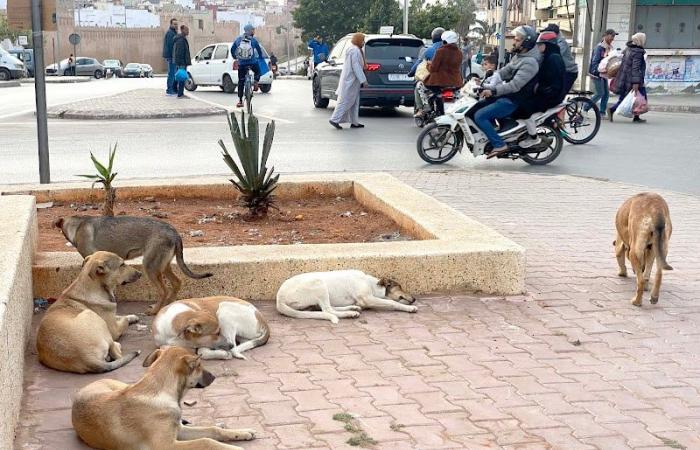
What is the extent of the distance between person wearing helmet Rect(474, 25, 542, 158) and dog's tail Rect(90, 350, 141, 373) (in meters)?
8.24

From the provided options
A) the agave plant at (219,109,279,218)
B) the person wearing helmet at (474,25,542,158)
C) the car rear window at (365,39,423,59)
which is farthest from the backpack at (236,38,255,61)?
the agave plant at (219,109,279,218)

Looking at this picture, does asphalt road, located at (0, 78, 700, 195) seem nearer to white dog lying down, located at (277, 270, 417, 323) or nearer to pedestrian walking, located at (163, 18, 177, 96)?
pedestrian walking, located at (163, 18, 177, 96)

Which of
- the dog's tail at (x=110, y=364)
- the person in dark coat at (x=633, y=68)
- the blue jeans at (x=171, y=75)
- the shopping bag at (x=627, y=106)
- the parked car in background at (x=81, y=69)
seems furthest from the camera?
the parked car in background at (x=81, y=69)

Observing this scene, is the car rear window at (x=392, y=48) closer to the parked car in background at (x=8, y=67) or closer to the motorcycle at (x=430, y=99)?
the motorcycle at (x=430, y=99)

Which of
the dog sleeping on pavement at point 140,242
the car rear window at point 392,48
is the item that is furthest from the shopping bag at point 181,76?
the dog sleeping on pavement at point 140,242

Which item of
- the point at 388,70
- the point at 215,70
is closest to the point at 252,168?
the point at 388,70

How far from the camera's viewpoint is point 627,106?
752 inches

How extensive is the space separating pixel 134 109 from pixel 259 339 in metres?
16.5

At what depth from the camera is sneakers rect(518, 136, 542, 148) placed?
12.9 metres

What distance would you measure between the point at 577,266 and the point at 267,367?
319 cm

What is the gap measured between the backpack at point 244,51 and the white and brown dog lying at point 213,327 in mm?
18219

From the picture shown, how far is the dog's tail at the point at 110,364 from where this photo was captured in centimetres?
468

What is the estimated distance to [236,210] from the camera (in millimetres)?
8125

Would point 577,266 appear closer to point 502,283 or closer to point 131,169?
point 502,283
